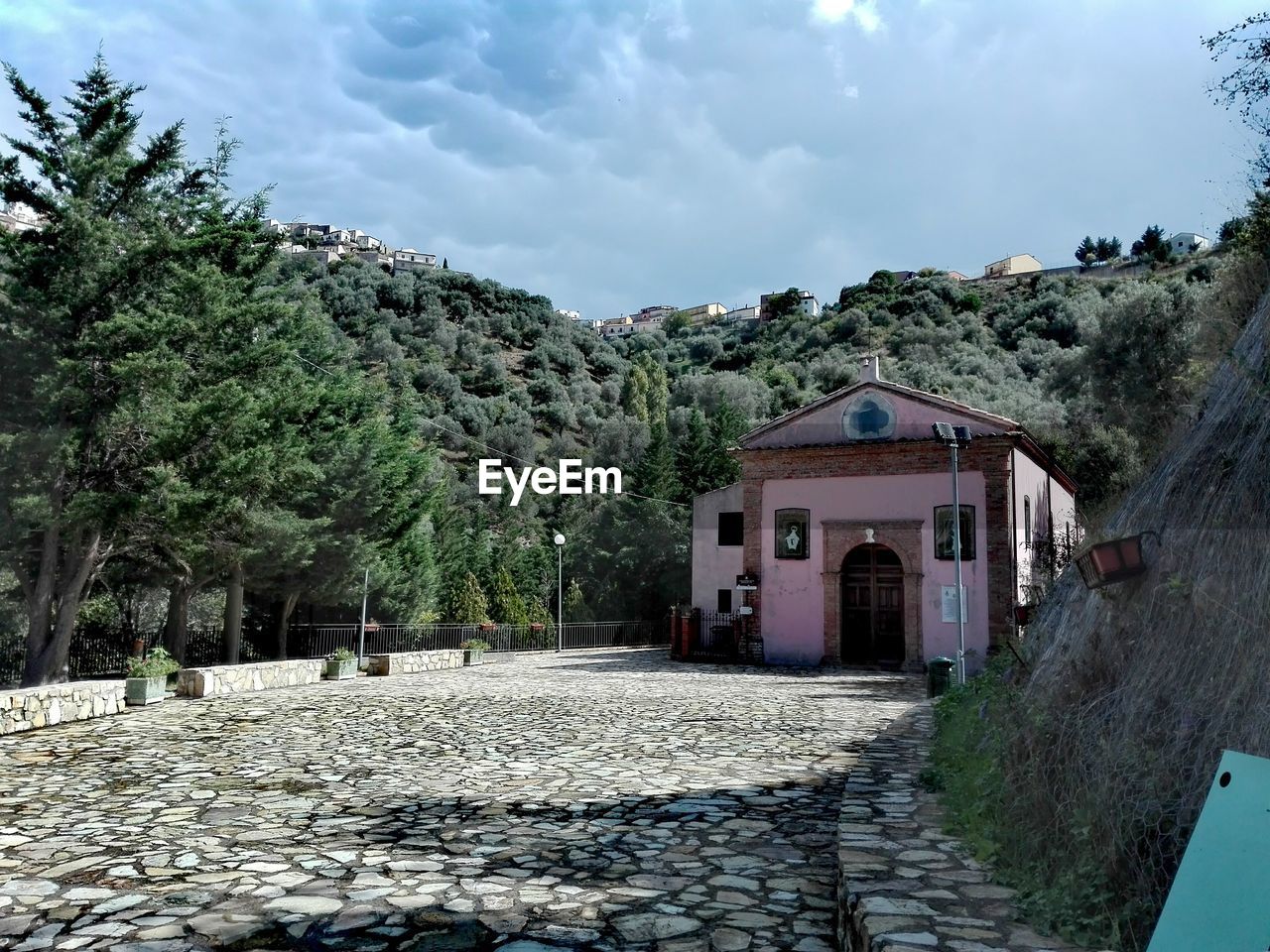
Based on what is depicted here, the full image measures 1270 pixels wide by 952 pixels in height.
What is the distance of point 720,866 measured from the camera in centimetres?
496

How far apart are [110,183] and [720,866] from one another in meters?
16.2

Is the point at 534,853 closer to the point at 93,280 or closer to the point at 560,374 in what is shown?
the point at 93,280

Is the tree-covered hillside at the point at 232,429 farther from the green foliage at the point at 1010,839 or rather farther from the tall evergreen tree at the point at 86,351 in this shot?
the green foliage at the point at 1010,839

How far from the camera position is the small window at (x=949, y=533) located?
2205 centimetres

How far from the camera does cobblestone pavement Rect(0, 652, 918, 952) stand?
4.01 metres

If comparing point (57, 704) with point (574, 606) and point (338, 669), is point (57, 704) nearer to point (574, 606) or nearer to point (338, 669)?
point (338, 669)

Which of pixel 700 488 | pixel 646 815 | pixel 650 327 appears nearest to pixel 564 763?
pixel 646 815

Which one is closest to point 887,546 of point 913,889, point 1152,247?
point 913,889

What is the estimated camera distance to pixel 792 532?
79.3 ft

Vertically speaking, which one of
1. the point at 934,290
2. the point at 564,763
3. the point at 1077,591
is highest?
the point at 934,290

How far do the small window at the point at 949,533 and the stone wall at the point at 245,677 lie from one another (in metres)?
14.9

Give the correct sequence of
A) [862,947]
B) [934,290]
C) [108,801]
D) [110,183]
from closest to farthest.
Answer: [862,947] → [108,801] → [110,183] → [934,290]

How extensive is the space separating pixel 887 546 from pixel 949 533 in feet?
5.31

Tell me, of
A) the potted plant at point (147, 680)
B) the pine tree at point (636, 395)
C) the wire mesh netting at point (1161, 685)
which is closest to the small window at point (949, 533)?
the wire mesh netting at point (1161, 685)
